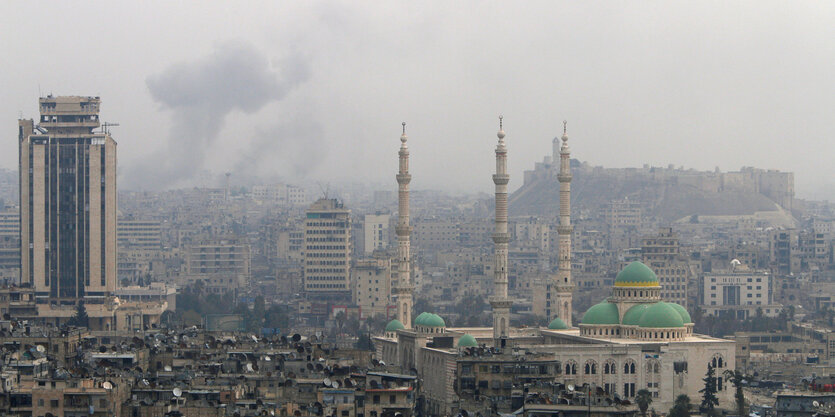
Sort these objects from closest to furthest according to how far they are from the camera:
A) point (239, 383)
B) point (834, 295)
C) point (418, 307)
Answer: point (239, 383) → point (418, 307) → point (834, 295)

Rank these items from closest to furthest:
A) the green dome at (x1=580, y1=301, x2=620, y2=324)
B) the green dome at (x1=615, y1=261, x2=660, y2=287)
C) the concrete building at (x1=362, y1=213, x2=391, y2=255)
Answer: the green dome at (x1=580, y1=301, x2=620, y2=324) < the green dome at (x1=615, y1=261, x2=660, y2=287) < the concrete building at (x1=362, y1=213, x2=391, y2=255)

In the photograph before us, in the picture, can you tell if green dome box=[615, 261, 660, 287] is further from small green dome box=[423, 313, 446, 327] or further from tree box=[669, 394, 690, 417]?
small green dome box=[423, 313, 446, 327]

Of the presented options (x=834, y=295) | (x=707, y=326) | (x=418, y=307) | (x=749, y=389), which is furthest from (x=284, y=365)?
(x=834, y=295)

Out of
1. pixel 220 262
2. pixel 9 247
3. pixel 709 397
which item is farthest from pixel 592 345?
pixel 9 247

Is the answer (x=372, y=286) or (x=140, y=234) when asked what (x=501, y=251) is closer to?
(x=372, y=286)

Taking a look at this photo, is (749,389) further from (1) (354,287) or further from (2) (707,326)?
(1) (354,287)

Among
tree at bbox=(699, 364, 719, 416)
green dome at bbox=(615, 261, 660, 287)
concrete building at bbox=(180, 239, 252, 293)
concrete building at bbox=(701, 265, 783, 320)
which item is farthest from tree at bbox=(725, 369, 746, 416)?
concrete building at bbox=(180, 239, 252, 293)

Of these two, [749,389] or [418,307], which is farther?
[418,307]
